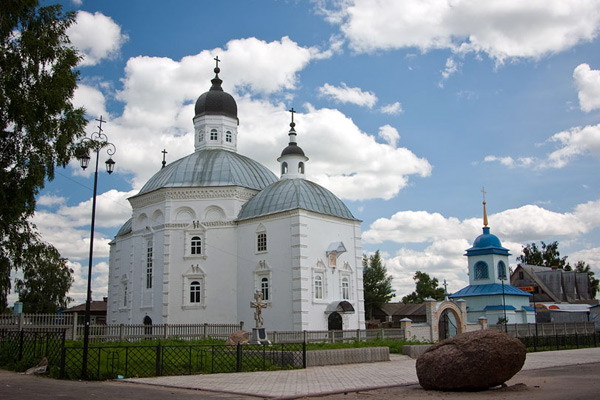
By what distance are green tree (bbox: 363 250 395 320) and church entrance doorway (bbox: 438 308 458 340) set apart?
2410 cm

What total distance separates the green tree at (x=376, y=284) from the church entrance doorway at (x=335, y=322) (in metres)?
25.0

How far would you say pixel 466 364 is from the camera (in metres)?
11.7

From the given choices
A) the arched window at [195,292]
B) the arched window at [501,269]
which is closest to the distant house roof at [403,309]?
the arched window at [501,269]

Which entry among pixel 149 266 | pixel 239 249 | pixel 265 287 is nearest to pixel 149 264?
pixel 149 266

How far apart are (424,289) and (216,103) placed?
1488 inches

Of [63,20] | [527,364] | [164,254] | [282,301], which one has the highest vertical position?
[63,20]

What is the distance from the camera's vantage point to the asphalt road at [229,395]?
36.9 feet

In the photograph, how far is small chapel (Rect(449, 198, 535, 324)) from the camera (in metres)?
42.6

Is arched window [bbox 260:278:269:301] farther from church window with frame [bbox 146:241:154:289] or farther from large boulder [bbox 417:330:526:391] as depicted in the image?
large boulder [bbox 417:330:526:391]

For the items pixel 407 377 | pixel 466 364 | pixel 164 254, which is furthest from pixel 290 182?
pixel 466 364

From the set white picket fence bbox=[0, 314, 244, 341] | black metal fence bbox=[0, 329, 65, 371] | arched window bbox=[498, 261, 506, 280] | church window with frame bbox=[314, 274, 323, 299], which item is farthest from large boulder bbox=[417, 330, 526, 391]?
arched window bbox=[498, 261, 506, 280]

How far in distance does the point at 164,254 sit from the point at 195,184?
4912 millimetres

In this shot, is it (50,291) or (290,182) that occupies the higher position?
(290,182)

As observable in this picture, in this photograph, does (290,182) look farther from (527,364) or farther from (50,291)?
(50,291)
